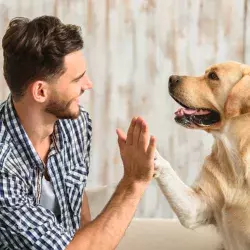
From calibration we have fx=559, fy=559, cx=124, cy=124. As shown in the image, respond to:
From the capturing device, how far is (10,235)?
4.43ft

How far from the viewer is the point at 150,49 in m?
2.42

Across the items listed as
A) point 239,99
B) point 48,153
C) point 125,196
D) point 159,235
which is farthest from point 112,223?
point 159,235

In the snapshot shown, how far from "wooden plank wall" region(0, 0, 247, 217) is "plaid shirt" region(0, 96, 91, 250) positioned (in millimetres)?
766

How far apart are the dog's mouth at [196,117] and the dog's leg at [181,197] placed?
13cm

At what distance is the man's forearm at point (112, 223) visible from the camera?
1.34 metres

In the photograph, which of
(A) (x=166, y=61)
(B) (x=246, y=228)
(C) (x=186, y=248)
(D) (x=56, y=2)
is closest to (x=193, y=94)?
(B) (x=246, y=228)

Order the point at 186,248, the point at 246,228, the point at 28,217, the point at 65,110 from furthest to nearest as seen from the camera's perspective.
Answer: the point at 186,248
the point at 246,228
the point at 65,110
the point at 28,217

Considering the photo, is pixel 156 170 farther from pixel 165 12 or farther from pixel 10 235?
pixel 165 12

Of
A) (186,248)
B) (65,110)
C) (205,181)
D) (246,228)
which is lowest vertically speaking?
(186,248)

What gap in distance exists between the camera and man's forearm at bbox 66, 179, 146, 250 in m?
1.34

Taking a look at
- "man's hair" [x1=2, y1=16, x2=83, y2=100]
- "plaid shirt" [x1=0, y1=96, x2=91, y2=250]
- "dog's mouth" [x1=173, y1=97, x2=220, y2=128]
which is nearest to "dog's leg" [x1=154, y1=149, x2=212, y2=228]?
"dog's mouth" [x1=173, y1=97, x2=220, y2=128]

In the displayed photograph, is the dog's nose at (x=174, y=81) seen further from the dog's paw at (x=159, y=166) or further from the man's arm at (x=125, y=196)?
the man's arm at (x=125, y=196)

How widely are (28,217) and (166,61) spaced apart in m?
1.26

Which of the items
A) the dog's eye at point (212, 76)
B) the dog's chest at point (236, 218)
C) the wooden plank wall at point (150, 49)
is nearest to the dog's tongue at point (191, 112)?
the dog's eye at point (212, 76)
